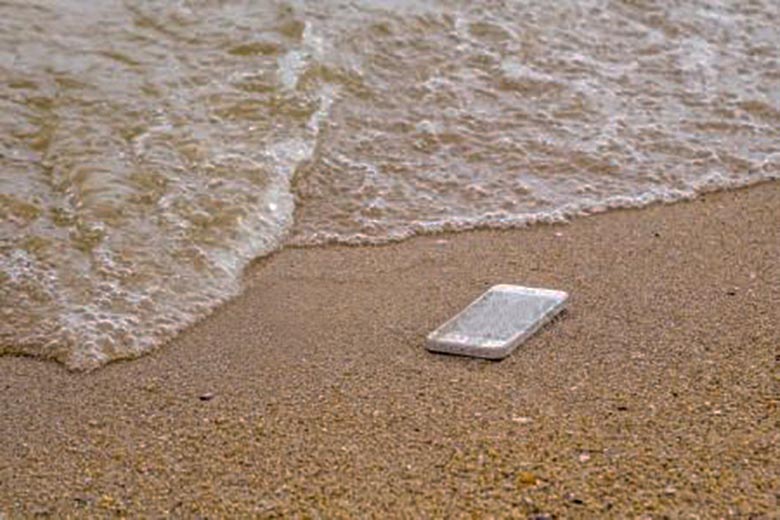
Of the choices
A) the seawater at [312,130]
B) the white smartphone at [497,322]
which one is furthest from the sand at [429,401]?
the seawater at [312,130]

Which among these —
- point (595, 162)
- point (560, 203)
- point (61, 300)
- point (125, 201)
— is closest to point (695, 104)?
point (595, 162)

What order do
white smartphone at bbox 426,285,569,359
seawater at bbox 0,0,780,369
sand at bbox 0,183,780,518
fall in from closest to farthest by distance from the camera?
sand at bbox 0,183,780,518
white smartphone at bbox 426,285,569,359
seawater at bbox 0,0,780,369

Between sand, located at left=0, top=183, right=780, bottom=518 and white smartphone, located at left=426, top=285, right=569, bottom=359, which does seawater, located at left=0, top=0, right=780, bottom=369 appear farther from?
white smartphone, located at left=426, top=285, right=569, bottom=359

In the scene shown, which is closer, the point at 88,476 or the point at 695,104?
the point at 88,476

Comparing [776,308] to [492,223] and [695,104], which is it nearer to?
[492,223]

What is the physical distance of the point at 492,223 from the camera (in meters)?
5.18

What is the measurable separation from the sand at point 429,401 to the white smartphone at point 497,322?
0.05 metres

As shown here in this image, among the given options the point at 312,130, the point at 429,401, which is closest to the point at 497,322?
the point at 429,401

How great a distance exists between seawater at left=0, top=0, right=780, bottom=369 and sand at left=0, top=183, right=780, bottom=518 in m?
0.29

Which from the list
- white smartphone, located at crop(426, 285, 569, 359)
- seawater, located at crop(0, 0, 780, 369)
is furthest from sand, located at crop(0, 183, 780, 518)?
seawater, located at crop(0, 0, 780, 369)

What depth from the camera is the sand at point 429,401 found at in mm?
3070

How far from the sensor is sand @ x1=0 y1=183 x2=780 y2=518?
307 cm

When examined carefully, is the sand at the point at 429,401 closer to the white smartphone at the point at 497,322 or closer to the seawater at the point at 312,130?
the white smartphone at the point at 497,322

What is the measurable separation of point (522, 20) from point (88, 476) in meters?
4.58
